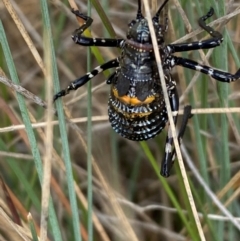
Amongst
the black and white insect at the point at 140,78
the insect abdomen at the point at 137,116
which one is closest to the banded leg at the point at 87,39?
the black and white insect at the point at 140,78

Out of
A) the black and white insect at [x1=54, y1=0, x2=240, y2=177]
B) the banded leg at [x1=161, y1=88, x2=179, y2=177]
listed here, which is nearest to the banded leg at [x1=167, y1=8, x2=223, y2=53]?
the black and white insect at [x1=54, y1=0, x2=240, y2=177]

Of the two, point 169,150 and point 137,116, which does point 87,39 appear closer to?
point 137,116

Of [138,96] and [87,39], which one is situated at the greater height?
[87,39]

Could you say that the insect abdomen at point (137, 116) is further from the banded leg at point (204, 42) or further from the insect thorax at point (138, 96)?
the banded leg at point (204, 42)

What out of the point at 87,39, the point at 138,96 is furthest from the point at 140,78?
the point at 87,39

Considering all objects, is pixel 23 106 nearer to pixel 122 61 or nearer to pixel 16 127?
pixel 16 127

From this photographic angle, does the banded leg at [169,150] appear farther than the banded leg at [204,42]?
Yes

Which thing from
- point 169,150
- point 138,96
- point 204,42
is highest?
point 204,42

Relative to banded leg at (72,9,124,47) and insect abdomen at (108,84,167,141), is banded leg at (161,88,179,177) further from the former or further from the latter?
banded leg at (72,9,124,47)
